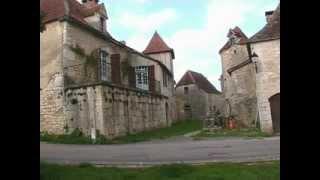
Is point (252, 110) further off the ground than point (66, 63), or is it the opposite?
point (66, 63)

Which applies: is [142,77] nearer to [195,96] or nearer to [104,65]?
[104,65]

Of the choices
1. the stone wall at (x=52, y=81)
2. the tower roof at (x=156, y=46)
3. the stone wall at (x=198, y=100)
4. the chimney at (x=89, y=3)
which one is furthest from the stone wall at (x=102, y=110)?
the stone wall at (x=198, y=100)

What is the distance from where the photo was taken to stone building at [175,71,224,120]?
45938mm

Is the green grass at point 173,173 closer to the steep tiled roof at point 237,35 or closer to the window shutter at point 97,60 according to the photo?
the window shutter at point 97,60

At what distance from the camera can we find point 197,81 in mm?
50281

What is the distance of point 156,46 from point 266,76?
789 inches

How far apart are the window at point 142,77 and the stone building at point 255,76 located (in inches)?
226

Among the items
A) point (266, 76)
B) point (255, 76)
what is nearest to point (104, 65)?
point (255, 76)

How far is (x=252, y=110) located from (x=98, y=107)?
12.0 metres
